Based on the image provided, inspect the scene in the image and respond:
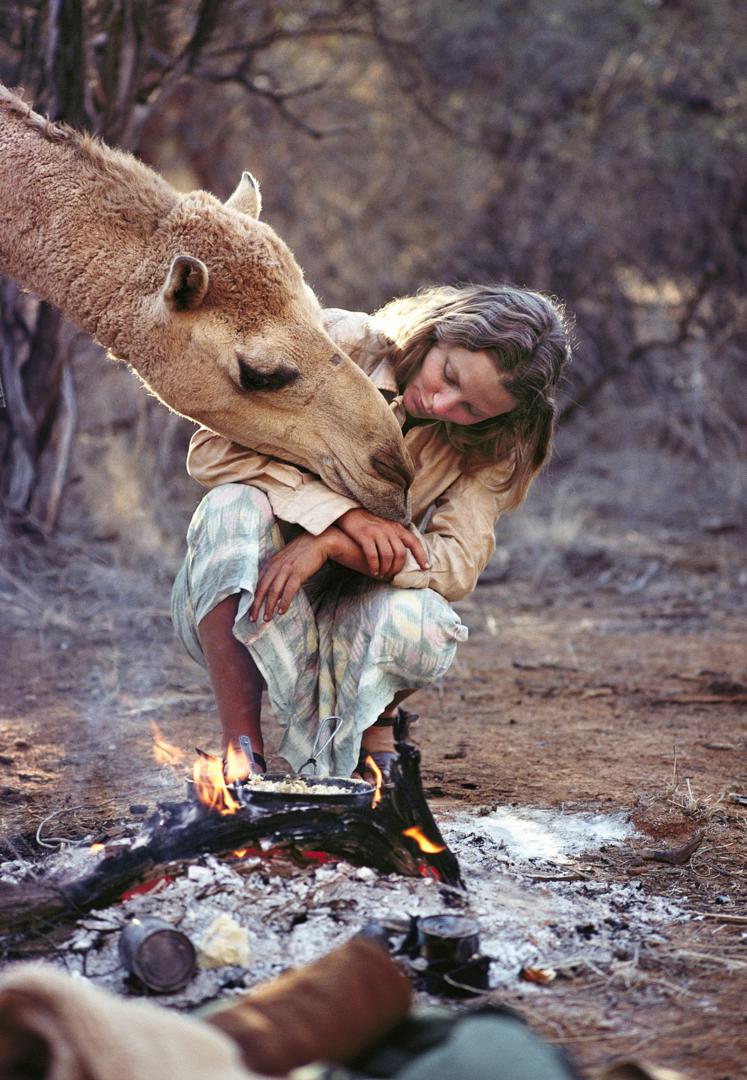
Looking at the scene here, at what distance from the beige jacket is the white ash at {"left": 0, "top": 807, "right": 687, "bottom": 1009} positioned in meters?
0.84

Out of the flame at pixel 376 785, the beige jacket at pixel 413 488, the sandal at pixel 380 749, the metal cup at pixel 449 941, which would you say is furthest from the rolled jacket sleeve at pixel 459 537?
the metal cup at pixel 449 941

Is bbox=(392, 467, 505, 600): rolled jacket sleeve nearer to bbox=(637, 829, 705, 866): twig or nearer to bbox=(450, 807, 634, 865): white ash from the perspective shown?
bbox=(450, 807, 634, 865): white ash

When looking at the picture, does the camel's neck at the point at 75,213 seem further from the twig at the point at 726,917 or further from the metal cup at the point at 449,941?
the twig at the point at 726,917

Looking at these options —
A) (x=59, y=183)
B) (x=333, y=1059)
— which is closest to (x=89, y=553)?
(x=59, y=183)

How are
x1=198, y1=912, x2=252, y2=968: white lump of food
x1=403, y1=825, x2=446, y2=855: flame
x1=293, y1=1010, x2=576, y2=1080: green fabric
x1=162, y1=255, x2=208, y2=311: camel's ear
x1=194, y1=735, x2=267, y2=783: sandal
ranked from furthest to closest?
1. x1=162, y1=255, x2=208, y2=311: camel's ear
2. x1=194, y1=735, x2=267, y2=783: sandal
3. x1=403, y1=825, x2=446, y2=855: flame
4. x1=198, y1=912, x2=252, y2=968: white lump of food
5. x1=293, y1=1010, x2=576, y2=1080: green fabric

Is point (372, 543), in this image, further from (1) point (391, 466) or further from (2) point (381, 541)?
(1) point (391, 466)

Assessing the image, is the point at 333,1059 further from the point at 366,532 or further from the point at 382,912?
the point at 366,532

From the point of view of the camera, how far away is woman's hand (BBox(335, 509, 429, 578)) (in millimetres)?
3279

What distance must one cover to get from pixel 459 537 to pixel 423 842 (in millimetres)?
919

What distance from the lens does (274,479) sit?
3410mm

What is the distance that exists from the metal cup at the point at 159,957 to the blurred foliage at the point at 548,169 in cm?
649

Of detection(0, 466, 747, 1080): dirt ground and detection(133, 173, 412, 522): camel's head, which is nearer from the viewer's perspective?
detection(0, 466, 747, 1080): dirt ground

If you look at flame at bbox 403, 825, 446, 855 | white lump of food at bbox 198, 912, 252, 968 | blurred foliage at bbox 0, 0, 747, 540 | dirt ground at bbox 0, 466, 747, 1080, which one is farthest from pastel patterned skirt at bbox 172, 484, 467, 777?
blurred foliage at bbox 0, 0, 747, 540

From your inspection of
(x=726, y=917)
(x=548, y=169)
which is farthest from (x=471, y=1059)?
(x=548, y=169)
